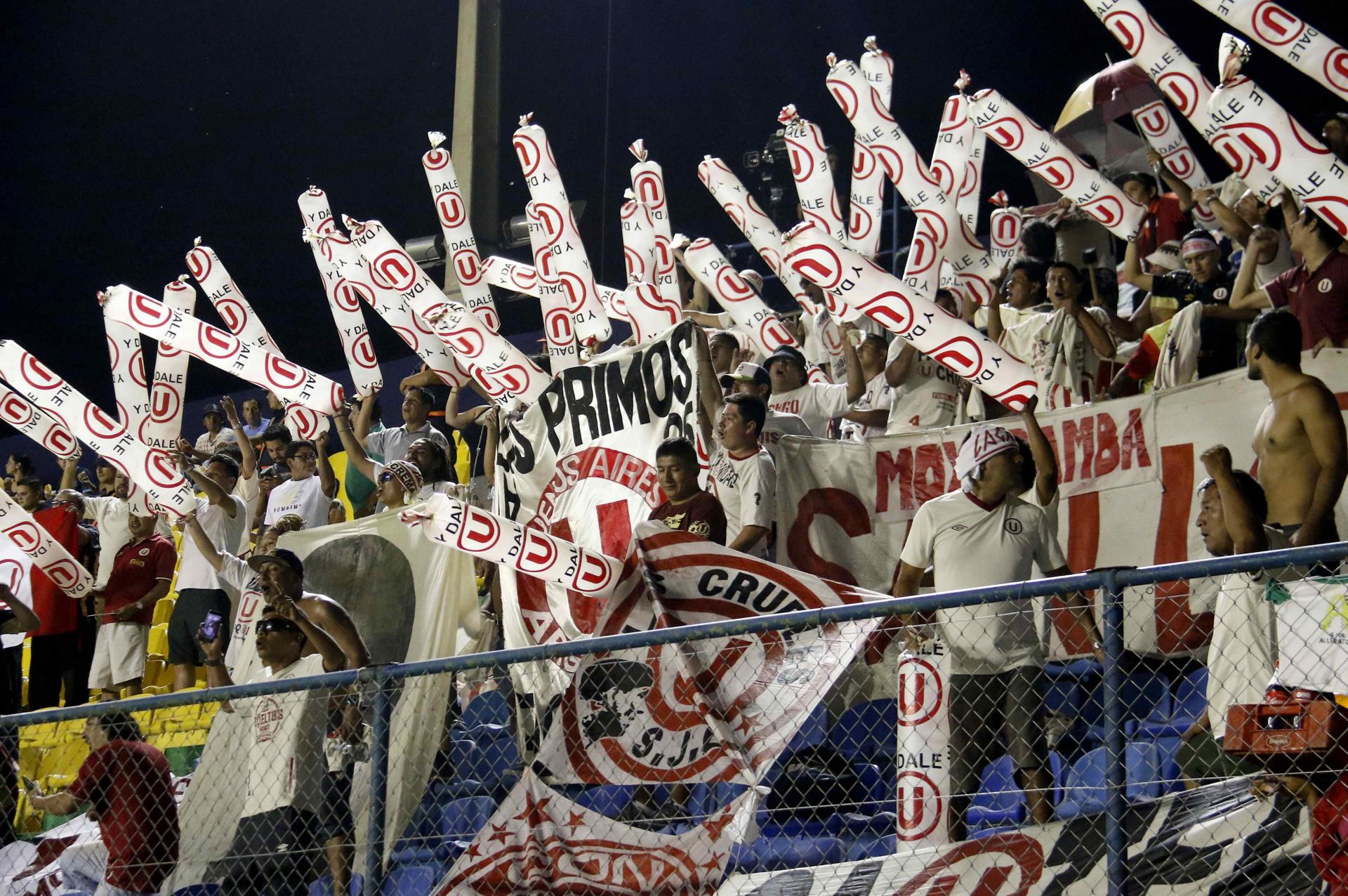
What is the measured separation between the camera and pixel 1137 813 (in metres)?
3.74

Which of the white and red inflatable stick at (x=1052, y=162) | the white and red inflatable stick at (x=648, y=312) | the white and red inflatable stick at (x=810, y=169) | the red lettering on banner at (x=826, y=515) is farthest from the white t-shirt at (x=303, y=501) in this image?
the white and red inflatable stick at (x=1052, y=162)

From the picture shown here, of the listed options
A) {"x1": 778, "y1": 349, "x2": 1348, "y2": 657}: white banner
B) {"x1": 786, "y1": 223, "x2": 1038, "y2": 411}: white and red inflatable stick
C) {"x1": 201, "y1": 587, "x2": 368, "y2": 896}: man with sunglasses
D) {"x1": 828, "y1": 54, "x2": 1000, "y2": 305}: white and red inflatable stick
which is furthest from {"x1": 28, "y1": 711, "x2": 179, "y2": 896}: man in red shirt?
{"x1": 828, "y1": 54, "x2": 1000, "y2": 305}: white and red inflatable stick

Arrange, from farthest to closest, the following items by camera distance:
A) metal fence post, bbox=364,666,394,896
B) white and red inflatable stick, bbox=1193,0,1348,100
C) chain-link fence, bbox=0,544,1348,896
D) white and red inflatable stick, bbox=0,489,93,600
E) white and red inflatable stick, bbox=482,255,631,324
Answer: white and red inflatable stick, bbox=482,255,631,324, white and red inflatable stick, bbox=0,489,93,600, white and red inflatable stick, bbox=1193,0,1348,100, metal fence post, bbox=364,666,394,896, chain-link fence, bbox=0,544,1348,896

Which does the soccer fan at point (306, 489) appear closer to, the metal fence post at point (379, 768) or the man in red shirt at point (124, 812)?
the man in red shirt at point (124, 812)

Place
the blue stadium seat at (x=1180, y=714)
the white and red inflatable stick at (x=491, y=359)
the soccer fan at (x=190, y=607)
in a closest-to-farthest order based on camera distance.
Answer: the blue stadium seat at (x=1180, y=714) → the white and red inflatable stick at (x=491, y=359) → the soccer fan at (x=190, y=607)

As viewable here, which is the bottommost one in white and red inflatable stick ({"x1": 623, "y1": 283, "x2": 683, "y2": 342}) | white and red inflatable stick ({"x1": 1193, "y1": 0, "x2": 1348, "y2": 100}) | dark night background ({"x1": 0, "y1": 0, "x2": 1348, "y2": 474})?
white and red inflatable stick ({"x1": 623, "y1": 283, "x2": 683, "y2": 342})

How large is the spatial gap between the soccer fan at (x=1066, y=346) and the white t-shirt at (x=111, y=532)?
17.5 feet

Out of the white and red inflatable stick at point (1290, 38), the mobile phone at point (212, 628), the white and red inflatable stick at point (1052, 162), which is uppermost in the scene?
the white and red inflatable stick at point (1290, 38)

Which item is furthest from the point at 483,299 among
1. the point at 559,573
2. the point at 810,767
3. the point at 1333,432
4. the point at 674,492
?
the point at 1333,432

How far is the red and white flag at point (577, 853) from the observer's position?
14.1 ft

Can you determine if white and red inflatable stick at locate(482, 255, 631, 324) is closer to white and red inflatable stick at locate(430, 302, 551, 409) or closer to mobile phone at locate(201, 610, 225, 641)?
white and red inflatable stick at locate(430, 302, 551, 409)

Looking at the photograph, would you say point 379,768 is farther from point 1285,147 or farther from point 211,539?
point 211,539

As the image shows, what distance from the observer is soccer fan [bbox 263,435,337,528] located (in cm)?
945

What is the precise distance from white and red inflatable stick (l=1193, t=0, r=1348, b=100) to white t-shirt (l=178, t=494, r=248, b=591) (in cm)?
583
